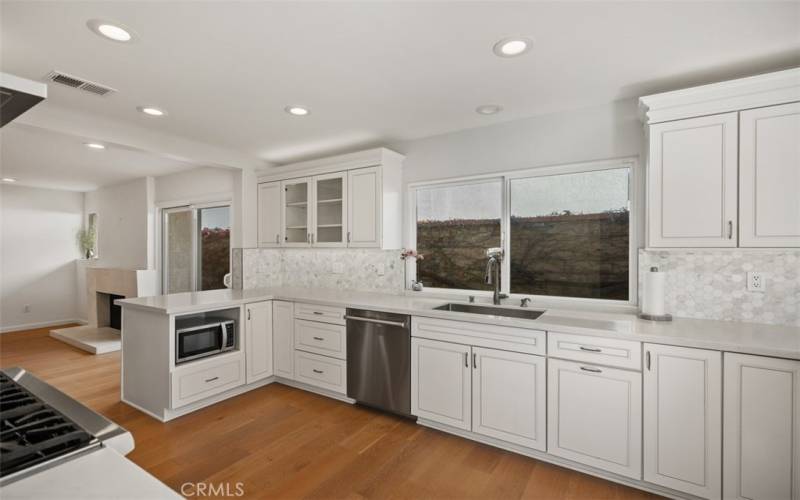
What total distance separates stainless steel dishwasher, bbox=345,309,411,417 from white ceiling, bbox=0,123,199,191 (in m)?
2.56

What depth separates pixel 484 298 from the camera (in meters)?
3.34

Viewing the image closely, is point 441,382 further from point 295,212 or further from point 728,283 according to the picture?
point 295,212

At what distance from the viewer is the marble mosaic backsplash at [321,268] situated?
12.6ft

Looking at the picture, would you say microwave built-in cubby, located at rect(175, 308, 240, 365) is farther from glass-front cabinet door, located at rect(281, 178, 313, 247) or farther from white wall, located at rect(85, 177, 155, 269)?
white wall, located at rect(85, 177, 155, 269)

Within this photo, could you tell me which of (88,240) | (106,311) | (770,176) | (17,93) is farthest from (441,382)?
(88,240)

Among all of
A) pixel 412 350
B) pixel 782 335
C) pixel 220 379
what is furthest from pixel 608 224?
pixel 220 379

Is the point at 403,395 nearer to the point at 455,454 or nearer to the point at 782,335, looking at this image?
the point at 455,454

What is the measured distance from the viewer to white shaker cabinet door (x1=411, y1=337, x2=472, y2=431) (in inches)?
105

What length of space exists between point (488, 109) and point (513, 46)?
898 mm

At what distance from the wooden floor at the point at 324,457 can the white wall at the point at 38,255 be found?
4.59 metres

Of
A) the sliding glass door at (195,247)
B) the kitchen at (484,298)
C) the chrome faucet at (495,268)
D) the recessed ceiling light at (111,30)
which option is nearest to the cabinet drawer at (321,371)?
the kitchen at (484,298)

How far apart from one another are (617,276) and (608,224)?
39cm

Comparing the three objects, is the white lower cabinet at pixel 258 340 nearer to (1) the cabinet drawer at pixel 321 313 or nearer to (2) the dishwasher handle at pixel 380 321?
(1) the cabinet drawer at pixel 321 313

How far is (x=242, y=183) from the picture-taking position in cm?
434
